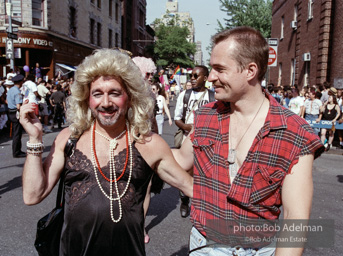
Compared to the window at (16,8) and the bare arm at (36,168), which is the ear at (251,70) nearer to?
the bare arm at (36,168)

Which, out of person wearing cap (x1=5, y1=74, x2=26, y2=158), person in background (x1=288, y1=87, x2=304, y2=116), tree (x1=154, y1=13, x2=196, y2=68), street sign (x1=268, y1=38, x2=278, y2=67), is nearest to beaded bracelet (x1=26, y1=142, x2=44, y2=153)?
person wearing cap (x1=5, y1=74, x2=26, y2=158)

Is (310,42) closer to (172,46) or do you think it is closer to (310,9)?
(310,9)

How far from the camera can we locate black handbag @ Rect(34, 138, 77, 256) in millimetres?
2146

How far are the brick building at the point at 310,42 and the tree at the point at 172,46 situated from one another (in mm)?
29496

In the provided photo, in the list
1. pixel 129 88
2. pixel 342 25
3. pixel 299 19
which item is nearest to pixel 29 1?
pixel 299 19

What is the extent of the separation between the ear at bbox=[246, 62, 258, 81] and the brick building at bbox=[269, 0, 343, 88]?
12.8m

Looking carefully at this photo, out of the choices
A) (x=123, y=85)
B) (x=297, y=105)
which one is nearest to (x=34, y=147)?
(x=123, y=85)

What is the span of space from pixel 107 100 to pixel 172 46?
51.1 metres

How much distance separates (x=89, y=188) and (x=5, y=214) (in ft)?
11.0

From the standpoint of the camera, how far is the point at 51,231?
2.17 metres

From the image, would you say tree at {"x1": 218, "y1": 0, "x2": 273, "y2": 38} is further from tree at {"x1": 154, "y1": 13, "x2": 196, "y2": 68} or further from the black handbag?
the black handbag

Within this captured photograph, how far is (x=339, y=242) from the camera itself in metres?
4.05

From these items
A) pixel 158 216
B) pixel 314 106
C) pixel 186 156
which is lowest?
pixel 158 216

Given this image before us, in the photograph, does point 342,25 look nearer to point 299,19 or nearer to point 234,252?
point 299,19
